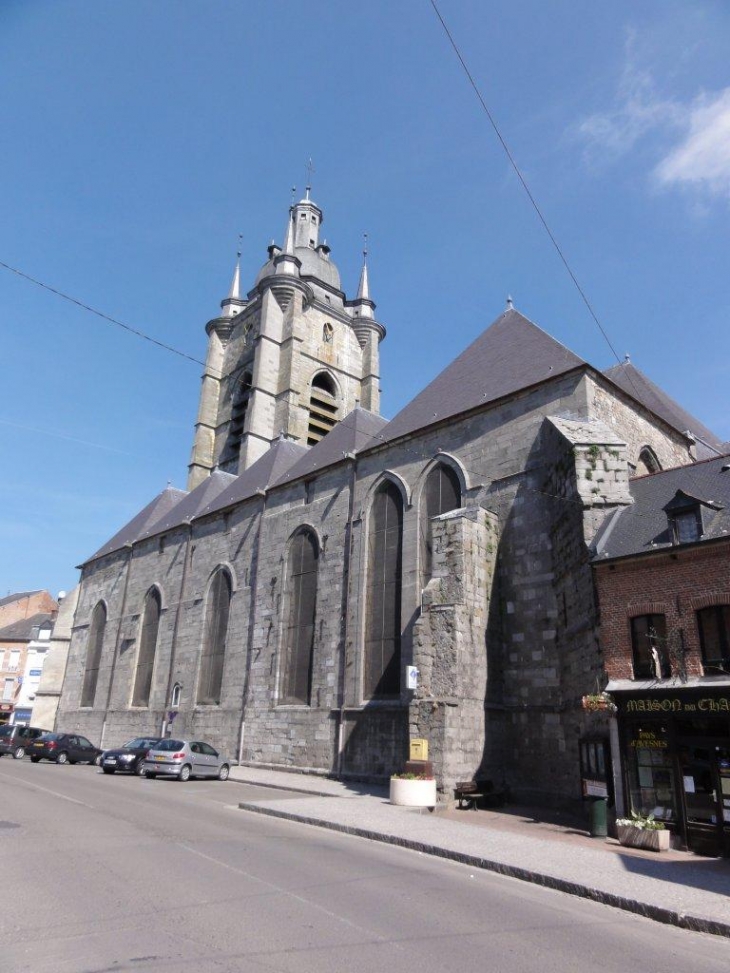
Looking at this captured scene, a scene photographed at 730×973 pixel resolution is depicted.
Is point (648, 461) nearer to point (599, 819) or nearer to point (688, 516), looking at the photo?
point (688, 516)

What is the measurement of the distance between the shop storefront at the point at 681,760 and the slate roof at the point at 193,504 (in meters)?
22.4

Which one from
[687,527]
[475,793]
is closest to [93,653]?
[475,793]

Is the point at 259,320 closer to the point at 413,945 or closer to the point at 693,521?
the point at 693,521

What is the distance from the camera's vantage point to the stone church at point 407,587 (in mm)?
13828

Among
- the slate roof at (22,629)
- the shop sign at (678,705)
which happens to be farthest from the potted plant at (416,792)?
the slate roof at (22,629)

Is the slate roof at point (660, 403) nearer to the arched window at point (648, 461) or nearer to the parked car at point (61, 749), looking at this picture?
the arched window at point (648, 461)

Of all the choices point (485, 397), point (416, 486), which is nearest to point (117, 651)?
point (416, 486)

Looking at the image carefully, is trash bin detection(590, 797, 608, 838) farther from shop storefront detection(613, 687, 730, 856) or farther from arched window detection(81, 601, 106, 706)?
arched window detection(81, 601, 106, 706)

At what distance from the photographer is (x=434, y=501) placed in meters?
18.5

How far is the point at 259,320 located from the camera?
1594 inches

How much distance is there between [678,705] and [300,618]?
13.6m

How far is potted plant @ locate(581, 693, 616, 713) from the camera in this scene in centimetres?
1053

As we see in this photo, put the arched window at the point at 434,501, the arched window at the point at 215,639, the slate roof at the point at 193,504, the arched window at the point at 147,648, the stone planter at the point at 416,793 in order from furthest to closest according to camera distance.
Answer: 1. the slate roof at the point at 193,504
2. the arched window at the point at 147,648
3. the arched window at the point at 215,639
4. the arched window at the point at 434,501
5. the stone planter at the point at 416,793

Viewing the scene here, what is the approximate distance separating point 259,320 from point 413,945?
127 feet
